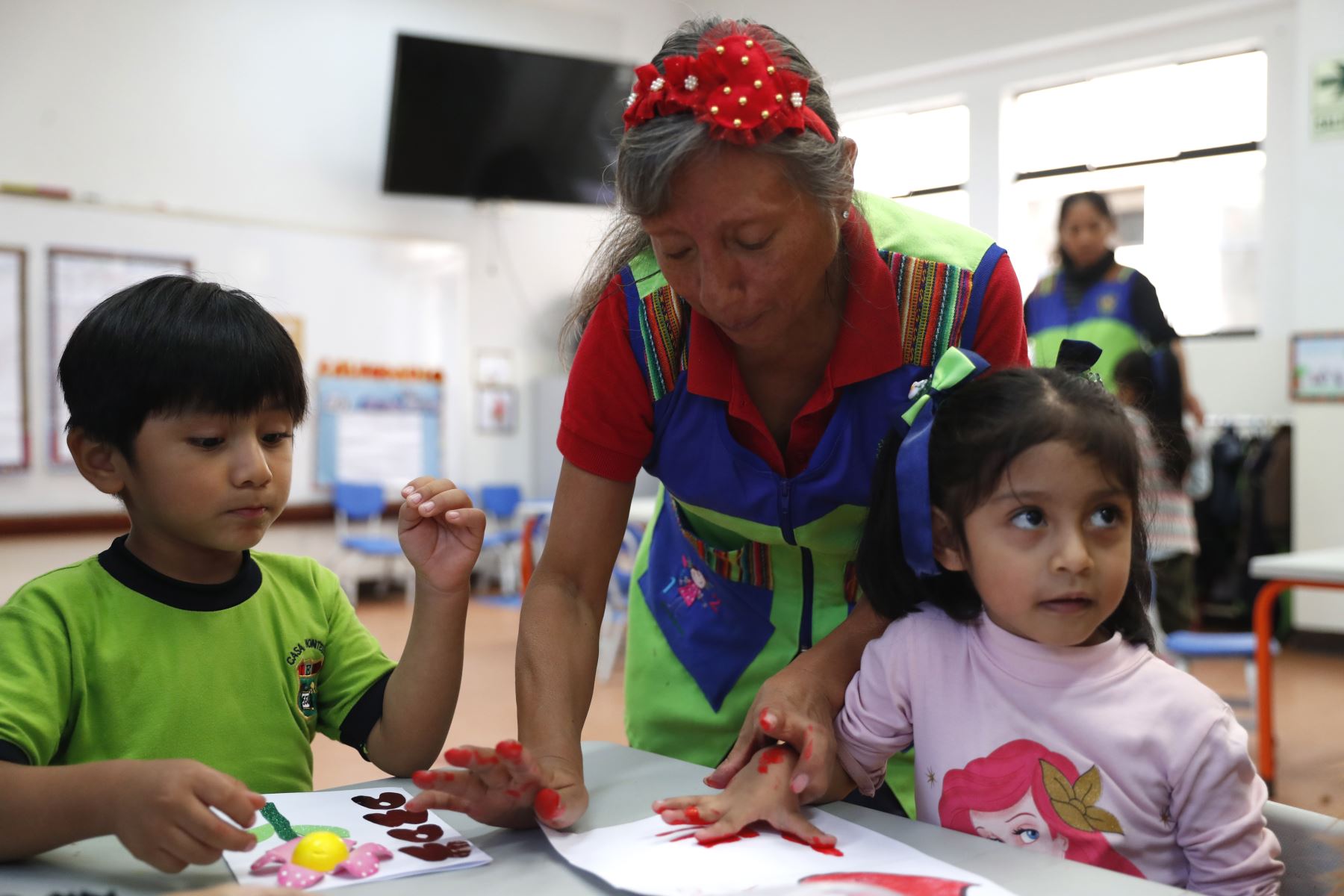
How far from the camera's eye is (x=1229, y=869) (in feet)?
2.84

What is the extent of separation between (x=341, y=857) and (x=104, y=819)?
156mm

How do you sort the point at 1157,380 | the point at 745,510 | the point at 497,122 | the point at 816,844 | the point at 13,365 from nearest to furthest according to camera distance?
1. the point at 816,844
2. the point at 745,510
3. the point at 1157,380
4. the point at 13,365
5. the point at 497,122

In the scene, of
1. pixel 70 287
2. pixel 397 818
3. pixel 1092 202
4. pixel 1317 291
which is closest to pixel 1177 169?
pixel 1317 291

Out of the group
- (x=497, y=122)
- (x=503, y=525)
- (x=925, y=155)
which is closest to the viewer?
(x=497, y=122)

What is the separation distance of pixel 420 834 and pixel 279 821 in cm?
11

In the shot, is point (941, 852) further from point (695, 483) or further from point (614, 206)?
point (614, 206)

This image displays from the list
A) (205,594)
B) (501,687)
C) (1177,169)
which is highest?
(1177,169)

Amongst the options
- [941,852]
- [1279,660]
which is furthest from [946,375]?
[1279,660]

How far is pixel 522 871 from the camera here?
80cm

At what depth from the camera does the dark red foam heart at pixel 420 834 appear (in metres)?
0.85

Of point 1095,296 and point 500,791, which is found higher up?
point 1095,296

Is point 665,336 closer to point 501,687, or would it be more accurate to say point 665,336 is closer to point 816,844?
point 816,844

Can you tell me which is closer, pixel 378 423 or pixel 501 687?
pixel 501 687

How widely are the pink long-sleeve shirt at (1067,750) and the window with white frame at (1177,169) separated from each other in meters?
4.58
